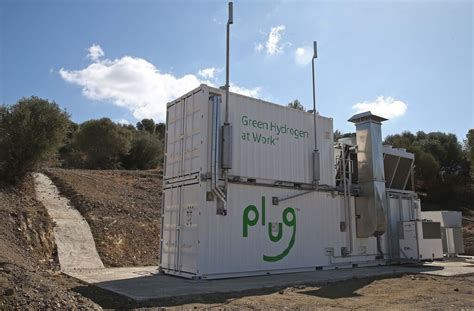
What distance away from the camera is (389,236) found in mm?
16109

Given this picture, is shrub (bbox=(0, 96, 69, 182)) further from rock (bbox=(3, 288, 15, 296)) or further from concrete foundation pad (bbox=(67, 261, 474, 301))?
rock (bbox=(3, 288, 15, 296))

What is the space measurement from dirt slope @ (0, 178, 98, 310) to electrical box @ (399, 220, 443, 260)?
12.0m

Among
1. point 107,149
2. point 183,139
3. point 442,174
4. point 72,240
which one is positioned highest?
point 107,149

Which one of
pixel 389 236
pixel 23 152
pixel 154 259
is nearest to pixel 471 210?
pixel 389 236

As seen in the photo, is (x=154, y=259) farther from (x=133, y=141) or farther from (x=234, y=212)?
(x=133, y=141)

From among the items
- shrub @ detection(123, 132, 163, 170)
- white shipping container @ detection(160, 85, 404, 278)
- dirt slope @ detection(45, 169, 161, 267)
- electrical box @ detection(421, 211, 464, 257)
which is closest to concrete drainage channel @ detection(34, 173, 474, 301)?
dirt slope @ detection(45, 169, 161, 267)

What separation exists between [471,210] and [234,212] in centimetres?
3337

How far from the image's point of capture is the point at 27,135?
55.7 feet

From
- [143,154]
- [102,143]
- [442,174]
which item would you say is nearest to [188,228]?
[102,143]

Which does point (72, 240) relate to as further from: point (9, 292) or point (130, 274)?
point (9, 292)

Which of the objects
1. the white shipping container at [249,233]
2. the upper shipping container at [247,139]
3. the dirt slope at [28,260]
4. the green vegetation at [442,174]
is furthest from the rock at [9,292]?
the green vegetation at [442,174]

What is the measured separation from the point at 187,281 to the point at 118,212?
26.8 feet

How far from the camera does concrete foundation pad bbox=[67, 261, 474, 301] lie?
28.0ft

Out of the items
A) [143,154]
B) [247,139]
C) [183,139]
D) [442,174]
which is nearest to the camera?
[183,139]
